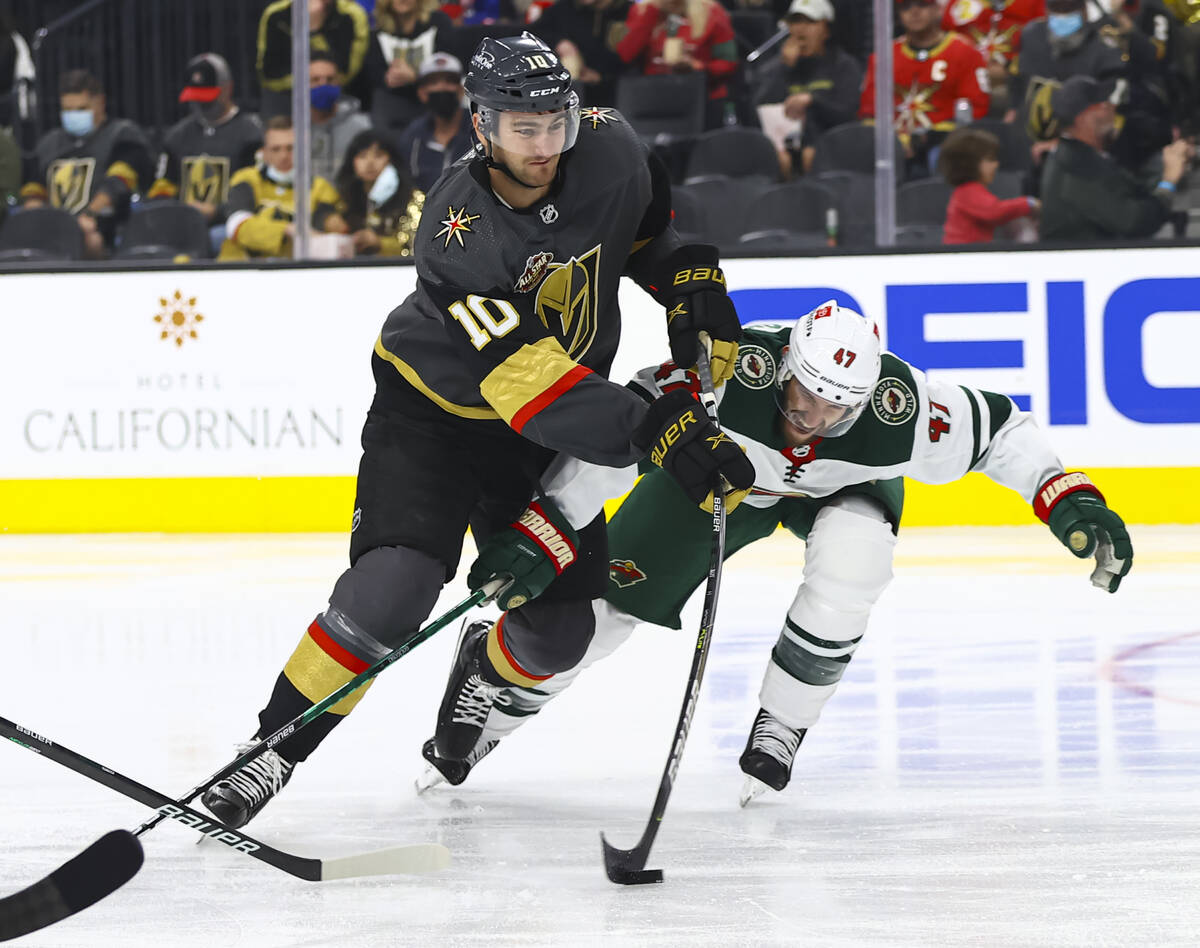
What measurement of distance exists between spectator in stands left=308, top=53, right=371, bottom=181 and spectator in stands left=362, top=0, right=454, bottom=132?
15 centimetres

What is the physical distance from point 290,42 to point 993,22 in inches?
102

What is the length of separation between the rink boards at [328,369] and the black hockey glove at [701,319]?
318cm

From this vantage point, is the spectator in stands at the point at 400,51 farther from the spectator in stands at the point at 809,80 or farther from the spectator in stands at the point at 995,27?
the spectator in stands at the point at 995,27

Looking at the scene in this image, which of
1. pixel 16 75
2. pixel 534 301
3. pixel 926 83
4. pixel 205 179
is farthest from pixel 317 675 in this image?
pixel 16 75

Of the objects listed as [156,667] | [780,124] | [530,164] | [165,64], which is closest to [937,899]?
[530,164]

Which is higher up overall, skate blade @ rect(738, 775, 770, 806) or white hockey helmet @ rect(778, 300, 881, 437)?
white hockey helmet @ rect(778, 300, 881, 437)

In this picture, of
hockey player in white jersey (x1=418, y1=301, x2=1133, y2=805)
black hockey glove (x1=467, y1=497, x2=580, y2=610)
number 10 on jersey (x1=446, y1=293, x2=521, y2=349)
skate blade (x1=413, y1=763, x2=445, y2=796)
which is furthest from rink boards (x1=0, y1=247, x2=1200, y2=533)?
number 10 on jersey (x1=446, y1=293, x2=521, y2=349)

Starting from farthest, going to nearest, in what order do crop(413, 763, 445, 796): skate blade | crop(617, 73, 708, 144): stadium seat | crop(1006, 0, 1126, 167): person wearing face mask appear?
crop(617, 73, 708, 144): stadium seat → crop(1006, 0, 1126, 167): person wearing face mask → crop(413, 763, 445, 796): skate blade

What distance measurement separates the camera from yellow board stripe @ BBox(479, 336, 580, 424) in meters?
2.30

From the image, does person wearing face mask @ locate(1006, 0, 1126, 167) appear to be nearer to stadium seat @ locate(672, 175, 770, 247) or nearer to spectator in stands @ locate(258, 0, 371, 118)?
stadium seat @ locate(672, 175, 770, 247)

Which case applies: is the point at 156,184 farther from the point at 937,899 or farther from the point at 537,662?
the point at 937,899

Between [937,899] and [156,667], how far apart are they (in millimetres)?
2189

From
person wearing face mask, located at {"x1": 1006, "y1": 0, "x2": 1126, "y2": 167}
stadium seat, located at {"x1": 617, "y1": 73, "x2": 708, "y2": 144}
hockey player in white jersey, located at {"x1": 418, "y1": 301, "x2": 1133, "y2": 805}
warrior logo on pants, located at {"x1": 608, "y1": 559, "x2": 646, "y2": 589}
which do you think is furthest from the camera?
stadium seat, located at {"x1": 617, "y1": 73, "x2": 708, "y2": 144}

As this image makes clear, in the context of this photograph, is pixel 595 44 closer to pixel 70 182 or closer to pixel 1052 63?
pixel 1052 63
